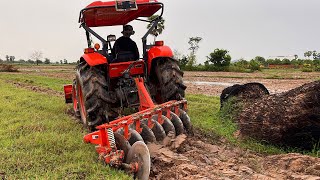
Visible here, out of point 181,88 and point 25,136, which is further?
point 181,88

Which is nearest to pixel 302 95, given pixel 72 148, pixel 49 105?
pixel 72 148

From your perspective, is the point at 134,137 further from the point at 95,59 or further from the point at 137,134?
the point at 95,59

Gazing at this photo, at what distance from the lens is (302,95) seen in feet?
17.8

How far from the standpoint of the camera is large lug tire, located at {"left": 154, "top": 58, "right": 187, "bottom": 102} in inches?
236

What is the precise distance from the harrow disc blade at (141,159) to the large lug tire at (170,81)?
7.65ft

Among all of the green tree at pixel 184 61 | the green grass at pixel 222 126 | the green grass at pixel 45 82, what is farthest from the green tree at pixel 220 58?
the green grass at pixel 222 126

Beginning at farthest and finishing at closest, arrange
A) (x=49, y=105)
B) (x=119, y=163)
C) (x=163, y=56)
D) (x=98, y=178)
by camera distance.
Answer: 1. (x=49, y=105)
2. (x=163, y=56)
3. (x=119, y=163)
4. (x=98, y=178)

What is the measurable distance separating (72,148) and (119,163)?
1077 mm

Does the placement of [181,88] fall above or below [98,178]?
above

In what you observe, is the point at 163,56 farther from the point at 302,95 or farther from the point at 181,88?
the point at 302,95

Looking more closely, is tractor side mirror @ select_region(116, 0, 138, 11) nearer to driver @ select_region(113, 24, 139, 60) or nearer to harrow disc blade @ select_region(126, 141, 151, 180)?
driver @ select_region(113, 24, 139, 60)

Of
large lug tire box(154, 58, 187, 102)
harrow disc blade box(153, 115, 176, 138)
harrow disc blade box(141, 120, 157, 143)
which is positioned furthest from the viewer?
large lug tire box(154, 58, 187, 102)

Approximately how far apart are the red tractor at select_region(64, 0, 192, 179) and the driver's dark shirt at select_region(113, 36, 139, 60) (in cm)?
16

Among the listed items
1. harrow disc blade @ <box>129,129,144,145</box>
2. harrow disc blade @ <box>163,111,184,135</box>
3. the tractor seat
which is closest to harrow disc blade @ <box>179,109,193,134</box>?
harrow disc blade @ <box>163,111,184,135</box>
